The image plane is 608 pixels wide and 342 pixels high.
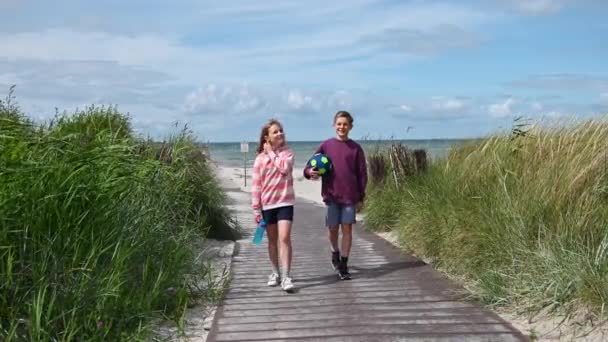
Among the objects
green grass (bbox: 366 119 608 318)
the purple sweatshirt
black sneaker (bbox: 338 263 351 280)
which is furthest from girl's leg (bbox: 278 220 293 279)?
green grass (bbox: 366 119 608 318)

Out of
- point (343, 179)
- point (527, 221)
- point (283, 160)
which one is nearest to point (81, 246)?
point (283, 160)

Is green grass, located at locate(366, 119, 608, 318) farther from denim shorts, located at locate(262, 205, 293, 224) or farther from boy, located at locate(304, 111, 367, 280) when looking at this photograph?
denim shorts, located at locate(262, 205, 293, 224)

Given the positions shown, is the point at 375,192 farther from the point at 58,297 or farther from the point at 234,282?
the point at 58,297

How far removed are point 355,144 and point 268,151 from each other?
3.38ft

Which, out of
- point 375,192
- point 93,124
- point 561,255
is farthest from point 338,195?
point 375,192

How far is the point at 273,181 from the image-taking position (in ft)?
23.2

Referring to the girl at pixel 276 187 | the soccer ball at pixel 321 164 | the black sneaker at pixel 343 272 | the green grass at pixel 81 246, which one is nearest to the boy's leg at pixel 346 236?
the black sneaker at pixel 343 272

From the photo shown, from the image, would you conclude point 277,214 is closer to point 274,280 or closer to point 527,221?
point 274,280

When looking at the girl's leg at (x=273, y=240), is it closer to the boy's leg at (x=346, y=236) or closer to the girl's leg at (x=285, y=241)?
the girl's leg at (x=285, y=241)

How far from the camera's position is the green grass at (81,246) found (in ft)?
15.9

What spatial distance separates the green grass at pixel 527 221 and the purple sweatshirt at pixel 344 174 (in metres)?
1.13

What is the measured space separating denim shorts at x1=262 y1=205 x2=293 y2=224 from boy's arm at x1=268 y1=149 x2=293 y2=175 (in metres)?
0.36

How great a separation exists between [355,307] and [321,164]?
5.73 ft

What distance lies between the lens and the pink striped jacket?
7.05m
